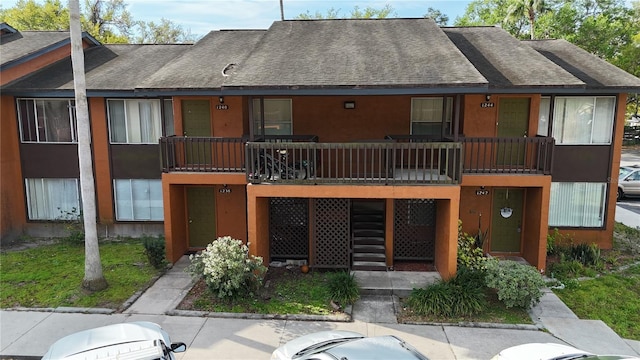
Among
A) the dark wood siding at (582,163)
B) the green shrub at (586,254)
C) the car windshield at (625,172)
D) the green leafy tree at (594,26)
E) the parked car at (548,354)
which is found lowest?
the green shrub at (586,254)

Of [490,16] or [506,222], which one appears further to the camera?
[490,16]

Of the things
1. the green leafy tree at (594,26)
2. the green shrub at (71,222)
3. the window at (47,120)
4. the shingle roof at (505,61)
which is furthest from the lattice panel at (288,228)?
the green leafy tree at (594,26)

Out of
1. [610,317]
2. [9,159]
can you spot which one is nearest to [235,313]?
[610,317]

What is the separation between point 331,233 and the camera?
12.6 m

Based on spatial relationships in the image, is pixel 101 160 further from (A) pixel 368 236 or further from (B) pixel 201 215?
(A) pixel 368 236

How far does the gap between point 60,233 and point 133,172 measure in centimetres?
360

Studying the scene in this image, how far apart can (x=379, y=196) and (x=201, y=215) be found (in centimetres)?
617

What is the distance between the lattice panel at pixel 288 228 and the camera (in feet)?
43.1

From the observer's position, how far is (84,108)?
10.3m

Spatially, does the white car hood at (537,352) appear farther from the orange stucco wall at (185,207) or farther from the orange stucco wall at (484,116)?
the orange stucco wall at (185,207)

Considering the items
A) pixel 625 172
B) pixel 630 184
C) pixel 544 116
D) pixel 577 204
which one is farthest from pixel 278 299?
pixel 625 172

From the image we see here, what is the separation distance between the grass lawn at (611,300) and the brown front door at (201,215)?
1011 cm

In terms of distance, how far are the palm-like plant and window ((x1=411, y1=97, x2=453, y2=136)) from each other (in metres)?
22.7

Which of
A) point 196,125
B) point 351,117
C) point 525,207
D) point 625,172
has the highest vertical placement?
point 351,117
